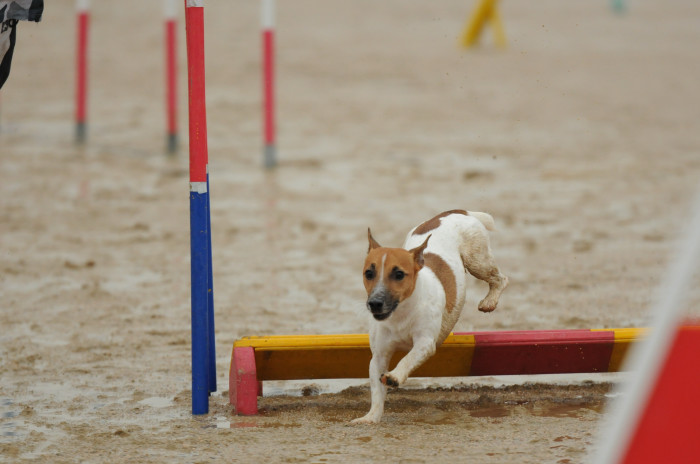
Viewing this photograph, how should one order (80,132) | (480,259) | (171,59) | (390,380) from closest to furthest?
(390,380)
(480,259)
(171,59)
(80,132)

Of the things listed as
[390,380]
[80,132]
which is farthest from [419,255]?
[80,132]

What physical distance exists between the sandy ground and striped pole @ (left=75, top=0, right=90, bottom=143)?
24 cm

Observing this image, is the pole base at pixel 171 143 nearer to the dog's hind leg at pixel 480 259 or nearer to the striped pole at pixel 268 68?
the striped pole at pixel 268 68

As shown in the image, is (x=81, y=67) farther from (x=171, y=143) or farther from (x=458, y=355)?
(x=458, y=355)

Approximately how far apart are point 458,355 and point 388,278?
731 millimetres

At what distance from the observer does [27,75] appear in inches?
661

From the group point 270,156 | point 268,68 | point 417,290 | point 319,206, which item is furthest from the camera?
point 270,156

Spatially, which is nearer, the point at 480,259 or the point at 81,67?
the point at 480,259

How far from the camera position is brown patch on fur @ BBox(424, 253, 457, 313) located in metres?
4.77

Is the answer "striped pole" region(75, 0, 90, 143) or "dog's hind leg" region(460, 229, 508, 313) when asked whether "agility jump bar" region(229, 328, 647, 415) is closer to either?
"dog's hind leg" region(460, 229, 508, 313)

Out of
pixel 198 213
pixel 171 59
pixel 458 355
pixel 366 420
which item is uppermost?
pixel 171 59

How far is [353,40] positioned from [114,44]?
432 cm

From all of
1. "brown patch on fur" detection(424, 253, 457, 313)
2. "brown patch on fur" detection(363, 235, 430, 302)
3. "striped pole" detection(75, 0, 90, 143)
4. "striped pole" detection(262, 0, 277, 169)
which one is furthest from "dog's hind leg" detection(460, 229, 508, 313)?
"striped pole" detection(75, 0, 90, 143)

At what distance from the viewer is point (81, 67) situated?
12.8 meters
